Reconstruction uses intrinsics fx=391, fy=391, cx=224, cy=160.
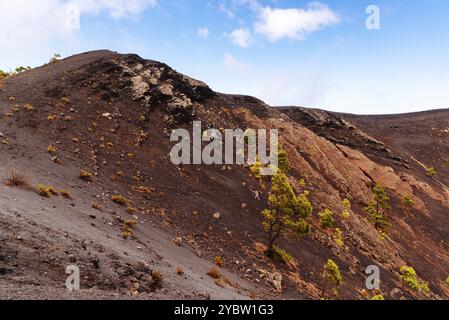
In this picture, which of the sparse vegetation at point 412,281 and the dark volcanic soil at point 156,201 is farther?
the sparse vegetation at point 412,281

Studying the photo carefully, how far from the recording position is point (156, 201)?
3198 cm

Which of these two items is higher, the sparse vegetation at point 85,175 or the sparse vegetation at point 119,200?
the sparse vegetation at point 85,175

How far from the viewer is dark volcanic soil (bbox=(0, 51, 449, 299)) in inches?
690

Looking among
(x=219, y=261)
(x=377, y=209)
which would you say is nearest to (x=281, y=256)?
(x=219, y=261)

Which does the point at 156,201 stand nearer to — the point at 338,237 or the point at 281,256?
the point at 281,256

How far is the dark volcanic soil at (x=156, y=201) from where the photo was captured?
17531 millimetres

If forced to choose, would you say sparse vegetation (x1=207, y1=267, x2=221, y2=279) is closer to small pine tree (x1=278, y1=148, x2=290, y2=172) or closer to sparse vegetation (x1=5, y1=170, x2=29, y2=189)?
sparse vegetation (x1=5, y1=170, x2=29, y2=189)

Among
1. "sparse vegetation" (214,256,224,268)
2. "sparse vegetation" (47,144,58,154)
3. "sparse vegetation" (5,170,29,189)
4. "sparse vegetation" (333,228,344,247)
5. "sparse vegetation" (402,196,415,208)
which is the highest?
"sparse vegetation" (47,144,58,154)

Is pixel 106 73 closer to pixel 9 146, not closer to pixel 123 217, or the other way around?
pixel 9 146

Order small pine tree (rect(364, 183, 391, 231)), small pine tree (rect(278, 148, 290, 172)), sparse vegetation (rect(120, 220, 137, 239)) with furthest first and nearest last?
1. small pine tree (rect(364, 183, 391, 231))
2. small pine tree (rect(278, 148, 290, 172))
3. sparse vegetation (rect(120, 220, 137, 239))

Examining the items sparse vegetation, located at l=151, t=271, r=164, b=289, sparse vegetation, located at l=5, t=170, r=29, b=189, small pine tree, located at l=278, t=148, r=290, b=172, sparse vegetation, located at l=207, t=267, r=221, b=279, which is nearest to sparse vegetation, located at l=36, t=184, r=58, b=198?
sparse vegetation, located at l=5, t=170, r=29, b=189

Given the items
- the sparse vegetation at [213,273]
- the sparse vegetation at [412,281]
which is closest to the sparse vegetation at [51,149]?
the sparse vegetation at [213,273]

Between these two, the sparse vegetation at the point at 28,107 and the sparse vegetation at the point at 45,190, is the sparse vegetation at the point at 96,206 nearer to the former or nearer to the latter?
the sparse vegetation at the point at 45,190

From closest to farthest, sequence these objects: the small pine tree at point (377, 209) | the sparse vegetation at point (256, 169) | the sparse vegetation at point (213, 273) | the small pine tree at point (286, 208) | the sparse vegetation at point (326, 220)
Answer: the sparse vegetation at point (213, 273)
the small pine tree at point (286, 208)
the sparse vegetation at point (326, 220)
the sparse vegetation at point (256, 169)
the small pine tree at point (377, 209)
